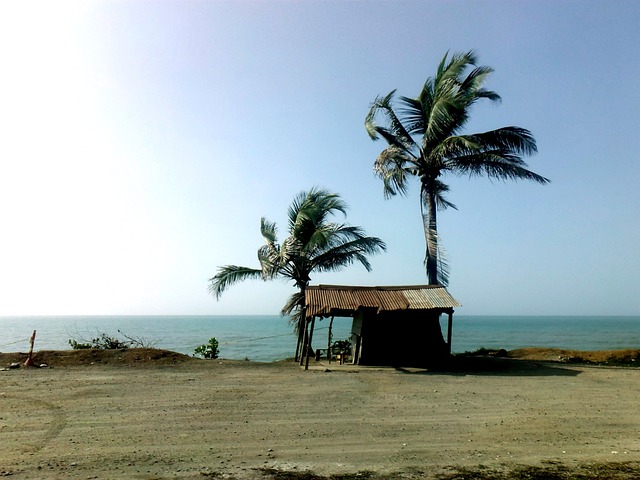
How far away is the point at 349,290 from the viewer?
1764 centimetres

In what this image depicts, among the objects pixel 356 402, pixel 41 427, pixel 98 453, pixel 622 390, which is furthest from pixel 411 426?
pixel 622 390

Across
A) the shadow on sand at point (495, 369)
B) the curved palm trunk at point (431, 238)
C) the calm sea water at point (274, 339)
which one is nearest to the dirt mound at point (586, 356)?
the shadow on sand at point (495, 369)

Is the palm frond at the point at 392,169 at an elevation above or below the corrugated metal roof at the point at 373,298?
above

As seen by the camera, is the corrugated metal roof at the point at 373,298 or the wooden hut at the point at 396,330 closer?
the corrugated metal roof at the point at 373,298

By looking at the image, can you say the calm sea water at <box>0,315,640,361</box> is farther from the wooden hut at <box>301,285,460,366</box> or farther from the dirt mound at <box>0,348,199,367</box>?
the wooden hut at <box>301,285,460,366</box>

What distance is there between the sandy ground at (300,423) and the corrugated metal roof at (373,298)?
8.34ft

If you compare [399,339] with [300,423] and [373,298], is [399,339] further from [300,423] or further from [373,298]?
[300,423]

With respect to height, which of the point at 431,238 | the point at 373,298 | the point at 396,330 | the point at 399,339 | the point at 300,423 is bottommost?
the point at 300,423

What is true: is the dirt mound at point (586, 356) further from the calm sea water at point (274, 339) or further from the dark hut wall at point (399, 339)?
the calm sea water at point (274, 339)

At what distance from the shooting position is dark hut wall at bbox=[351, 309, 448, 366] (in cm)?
1689

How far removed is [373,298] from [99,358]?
398 inches

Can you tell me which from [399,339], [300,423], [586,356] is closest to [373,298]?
[399,339]

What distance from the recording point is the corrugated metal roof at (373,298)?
51.6 ft

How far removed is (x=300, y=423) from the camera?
8258mm
